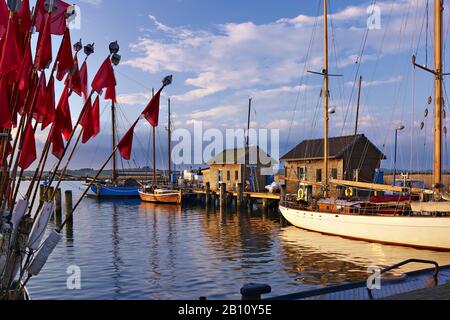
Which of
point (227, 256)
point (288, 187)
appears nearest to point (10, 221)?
point (227, 256)

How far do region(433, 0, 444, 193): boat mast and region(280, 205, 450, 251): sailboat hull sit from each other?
214 cm

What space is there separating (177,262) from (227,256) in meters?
2.63

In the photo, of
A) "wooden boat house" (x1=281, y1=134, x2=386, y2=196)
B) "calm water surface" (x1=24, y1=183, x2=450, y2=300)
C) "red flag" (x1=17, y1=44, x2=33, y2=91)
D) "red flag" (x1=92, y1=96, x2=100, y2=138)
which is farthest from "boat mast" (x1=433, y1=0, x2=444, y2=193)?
"red flag" (x1=17, y1=44, x2=33, y2=91)

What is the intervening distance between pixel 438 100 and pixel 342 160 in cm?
1913

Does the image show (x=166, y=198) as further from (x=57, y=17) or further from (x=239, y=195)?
(x=57, y=17)

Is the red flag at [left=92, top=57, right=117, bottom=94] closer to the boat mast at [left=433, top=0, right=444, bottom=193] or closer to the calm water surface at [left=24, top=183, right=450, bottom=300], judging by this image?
the calm water surface at [left=24, top=183, right=450, bottom=300]

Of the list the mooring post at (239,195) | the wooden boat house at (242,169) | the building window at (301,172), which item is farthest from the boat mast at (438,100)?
the wooden boat house at (242,169)

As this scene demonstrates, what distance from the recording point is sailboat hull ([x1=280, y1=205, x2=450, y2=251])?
68.3 feet

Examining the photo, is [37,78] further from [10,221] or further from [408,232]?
[408,232]

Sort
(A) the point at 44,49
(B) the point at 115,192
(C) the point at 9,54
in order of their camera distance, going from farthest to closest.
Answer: (B) the point at 115,192 < (A) the point at 44,49 < (C) the point at 9,54

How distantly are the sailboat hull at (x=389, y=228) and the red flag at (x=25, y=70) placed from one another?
64.7 ft

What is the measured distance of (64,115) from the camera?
297 inches
